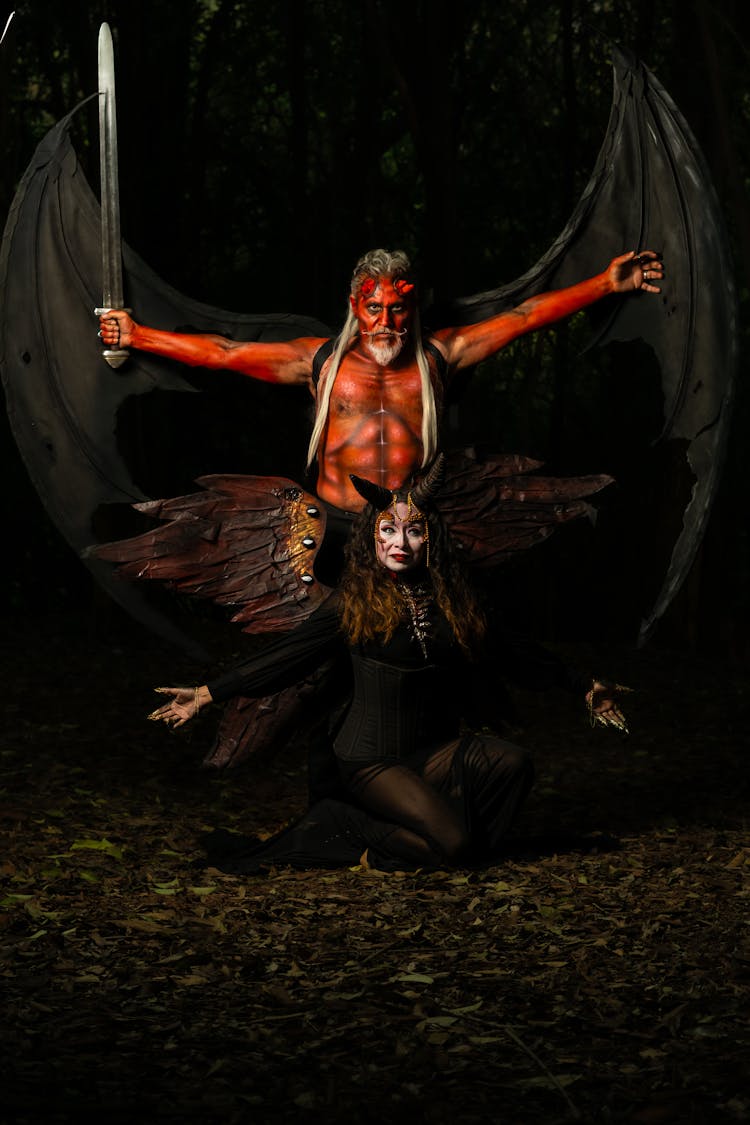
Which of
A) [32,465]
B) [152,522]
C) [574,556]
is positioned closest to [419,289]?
[32,465]

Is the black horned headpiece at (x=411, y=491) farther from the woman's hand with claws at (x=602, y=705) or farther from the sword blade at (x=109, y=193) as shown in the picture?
the sword blade at (x=109, y=193)

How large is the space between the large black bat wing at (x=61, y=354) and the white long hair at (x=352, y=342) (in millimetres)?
741

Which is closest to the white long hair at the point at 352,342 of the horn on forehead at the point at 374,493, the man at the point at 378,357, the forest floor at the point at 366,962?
the man at the point at 378,357

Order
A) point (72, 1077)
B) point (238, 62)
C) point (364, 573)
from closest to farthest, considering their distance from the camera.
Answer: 1. point (72, 1077)
2. point (364, 573)
3. point (238, 62)

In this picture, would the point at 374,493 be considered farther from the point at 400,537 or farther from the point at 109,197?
the point at 109,197

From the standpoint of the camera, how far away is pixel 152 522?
10.1m

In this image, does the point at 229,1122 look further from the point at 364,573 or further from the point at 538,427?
the point at 538,427

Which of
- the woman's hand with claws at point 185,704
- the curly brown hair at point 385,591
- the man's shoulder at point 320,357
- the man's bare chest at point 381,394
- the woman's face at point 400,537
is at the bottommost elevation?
the woman's hand with claws at point 185,704

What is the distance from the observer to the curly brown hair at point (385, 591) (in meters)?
5.04

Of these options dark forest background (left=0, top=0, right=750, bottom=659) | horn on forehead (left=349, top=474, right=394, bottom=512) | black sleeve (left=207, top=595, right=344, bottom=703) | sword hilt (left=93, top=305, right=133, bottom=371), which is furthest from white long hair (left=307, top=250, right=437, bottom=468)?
dark forest background (left=0, top=0, right=750, bottom=659)

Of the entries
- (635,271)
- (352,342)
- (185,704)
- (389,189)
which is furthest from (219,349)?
(389,189)

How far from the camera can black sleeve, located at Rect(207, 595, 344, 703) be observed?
5.06 meters

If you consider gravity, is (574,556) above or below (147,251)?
below

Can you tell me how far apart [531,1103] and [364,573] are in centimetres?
204
